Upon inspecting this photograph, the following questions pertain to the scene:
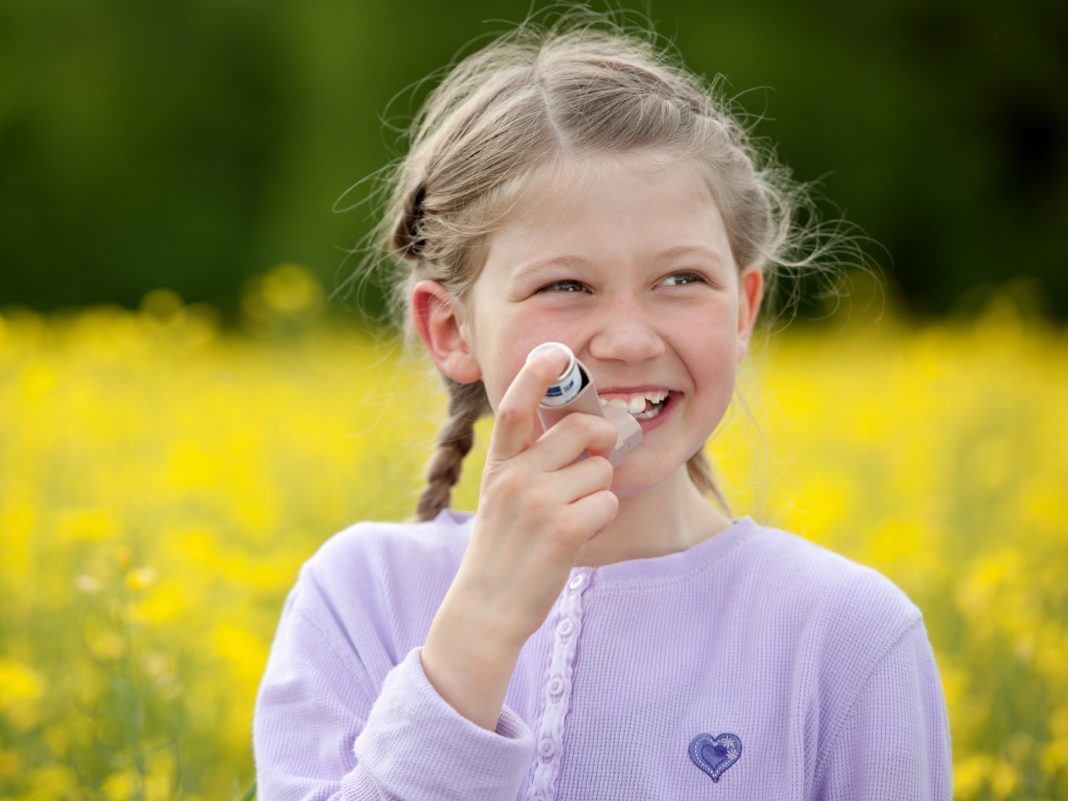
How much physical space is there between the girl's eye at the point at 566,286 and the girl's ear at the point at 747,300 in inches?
10.9

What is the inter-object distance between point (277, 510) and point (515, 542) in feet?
9.10

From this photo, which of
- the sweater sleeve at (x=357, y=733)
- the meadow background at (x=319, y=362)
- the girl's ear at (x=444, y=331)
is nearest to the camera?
the sweater sleeve at (x=357, y=733)

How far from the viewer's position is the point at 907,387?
18.7 ft

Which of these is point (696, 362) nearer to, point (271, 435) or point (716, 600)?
point (716, 600)

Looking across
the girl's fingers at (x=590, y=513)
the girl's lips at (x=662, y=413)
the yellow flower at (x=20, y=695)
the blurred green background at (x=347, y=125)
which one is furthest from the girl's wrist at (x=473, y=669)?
the blurred green background at (x=347, y=125)

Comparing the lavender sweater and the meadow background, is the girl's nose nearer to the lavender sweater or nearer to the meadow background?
the lavender sweater

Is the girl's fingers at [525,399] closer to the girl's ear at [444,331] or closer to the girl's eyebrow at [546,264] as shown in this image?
the girl's eyebrow at [546,264]

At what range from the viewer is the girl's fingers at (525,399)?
4.30 feet

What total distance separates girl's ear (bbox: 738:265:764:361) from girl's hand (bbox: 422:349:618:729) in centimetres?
44

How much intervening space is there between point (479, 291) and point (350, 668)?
48 cm

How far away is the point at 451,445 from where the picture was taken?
191cm

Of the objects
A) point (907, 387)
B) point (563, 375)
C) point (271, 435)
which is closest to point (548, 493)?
point (563, 375)

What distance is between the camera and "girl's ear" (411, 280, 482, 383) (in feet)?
5.60

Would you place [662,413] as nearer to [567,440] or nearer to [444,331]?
[567,440]
